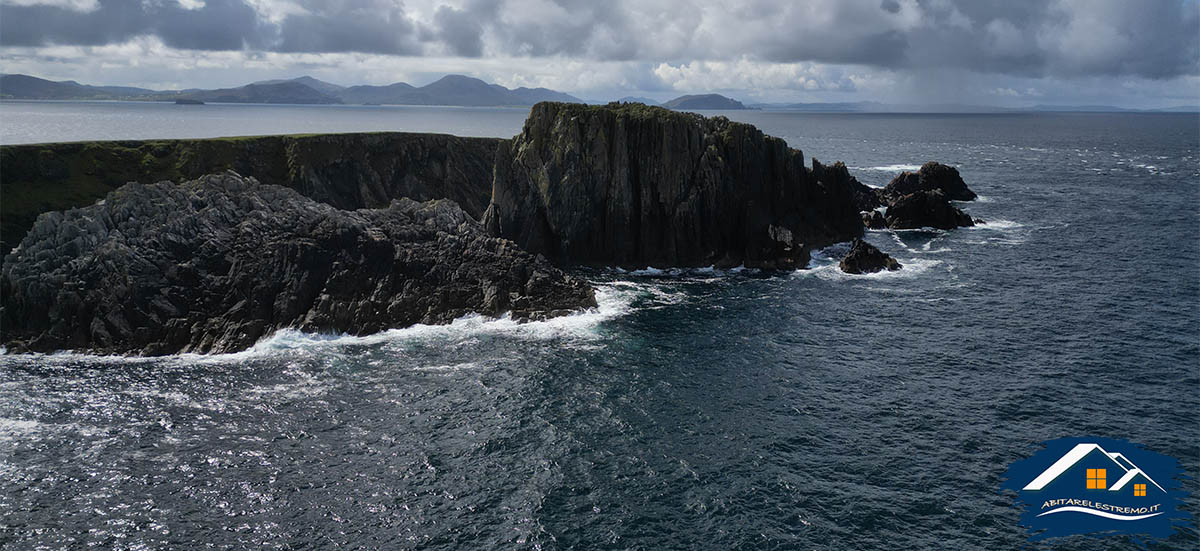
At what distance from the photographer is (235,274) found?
2464 inches

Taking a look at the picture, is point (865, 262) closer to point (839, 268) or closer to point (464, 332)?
point (839, 268)

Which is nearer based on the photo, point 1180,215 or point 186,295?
point 186,295

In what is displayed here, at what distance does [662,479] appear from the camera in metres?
37.8

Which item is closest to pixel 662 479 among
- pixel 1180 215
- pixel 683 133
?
pixel 683 133

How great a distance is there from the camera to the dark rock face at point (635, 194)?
85.2m

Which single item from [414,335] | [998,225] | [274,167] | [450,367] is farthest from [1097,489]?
[274,167]

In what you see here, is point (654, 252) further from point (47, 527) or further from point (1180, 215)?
point (1180, 215)

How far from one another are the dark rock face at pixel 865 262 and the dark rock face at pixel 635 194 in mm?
4932

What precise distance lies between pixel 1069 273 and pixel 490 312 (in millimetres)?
63260

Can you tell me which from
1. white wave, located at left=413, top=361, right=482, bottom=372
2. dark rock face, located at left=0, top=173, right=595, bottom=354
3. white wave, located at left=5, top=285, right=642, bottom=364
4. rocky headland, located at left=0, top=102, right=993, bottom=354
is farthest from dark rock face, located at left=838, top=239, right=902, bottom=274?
white wave, located at left=413, top=361, right=482, bottom=372

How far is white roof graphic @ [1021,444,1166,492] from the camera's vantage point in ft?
122

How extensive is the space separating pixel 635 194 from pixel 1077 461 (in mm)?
55753

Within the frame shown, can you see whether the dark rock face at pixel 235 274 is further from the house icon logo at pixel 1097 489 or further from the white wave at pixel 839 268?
the house icon logo at pixel 1097 489

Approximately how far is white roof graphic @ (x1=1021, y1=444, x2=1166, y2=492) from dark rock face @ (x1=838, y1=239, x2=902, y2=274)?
41.5 metres
